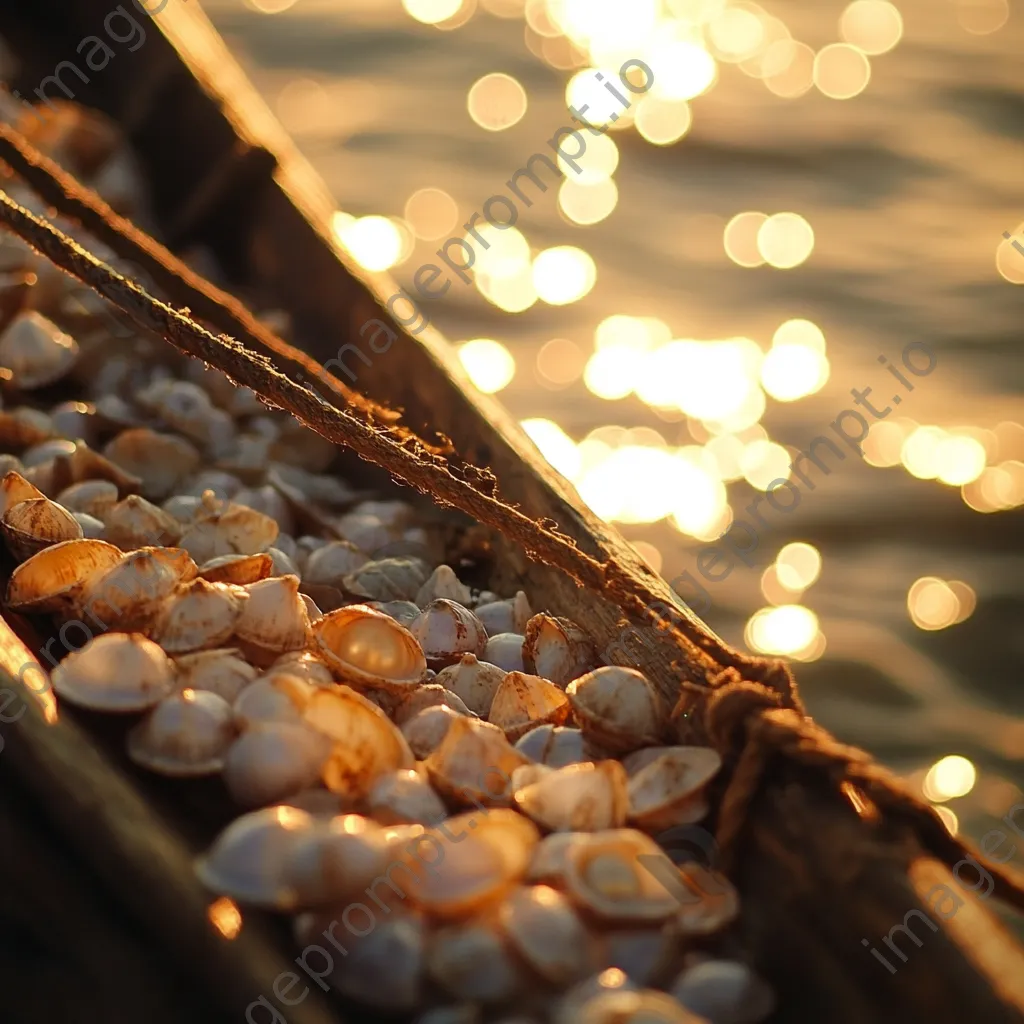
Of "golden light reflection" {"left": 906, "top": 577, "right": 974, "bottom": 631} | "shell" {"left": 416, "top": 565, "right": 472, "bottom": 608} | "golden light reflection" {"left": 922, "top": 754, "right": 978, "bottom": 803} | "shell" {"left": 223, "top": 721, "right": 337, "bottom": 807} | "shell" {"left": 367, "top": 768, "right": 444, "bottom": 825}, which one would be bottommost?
"shell" {"left": 223, "top": 721, "right": 337, "bottom": 807}

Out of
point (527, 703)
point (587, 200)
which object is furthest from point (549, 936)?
point (587, 200)

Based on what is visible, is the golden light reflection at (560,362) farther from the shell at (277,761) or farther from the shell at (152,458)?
the shell at (277,761)

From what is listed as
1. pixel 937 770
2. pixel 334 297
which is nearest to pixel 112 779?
pixel 334 297

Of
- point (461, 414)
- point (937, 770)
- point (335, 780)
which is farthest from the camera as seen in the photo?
point (937, 770)

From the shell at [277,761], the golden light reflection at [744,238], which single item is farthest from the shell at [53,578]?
the golden light reflection at [744,238]

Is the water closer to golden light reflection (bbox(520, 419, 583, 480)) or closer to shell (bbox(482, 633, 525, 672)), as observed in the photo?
golden light reflection (bbox(520, 419, 583, 480))

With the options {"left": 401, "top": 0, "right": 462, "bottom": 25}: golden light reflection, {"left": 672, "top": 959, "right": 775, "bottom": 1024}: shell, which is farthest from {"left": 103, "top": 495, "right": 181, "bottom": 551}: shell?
{"left": 401, "top": 0, "right": 462, "bottom": 25}: golden light reflection

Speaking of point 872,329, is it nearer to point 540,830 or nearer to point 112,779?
point 540,830
